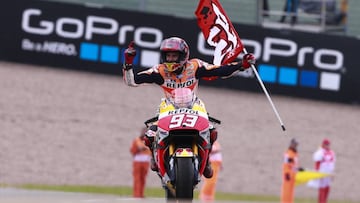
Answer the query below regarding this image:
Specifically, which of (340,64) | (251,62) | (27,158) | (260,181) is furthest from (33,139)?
(251,62)

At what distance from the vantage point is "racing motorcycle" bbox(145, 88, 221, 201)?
43.7 feet

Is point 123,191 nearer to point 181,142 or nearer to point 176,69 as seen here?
point 176,69

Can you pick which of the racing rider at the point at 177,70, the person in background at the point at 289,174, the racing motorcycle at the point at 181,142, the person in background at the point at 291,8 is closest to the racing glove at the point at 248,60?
the racing rider at the point at 177,70

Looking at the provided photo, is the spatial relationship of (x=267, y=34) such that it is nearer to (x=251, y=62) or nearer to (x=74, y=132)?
(x=74, y=132)

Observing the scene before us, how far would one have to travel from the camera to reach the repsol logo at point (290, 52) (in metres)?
30.2

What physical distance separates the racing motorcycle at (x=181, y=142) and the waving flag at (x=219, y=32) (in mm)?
1906

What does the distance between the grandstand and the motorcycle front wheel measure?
1632 cm

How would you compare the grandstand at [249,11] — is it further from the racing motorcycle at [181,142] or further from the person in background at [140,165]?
the racing motorcycle at [181,142]

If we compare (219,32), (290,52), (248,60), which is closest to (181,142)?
(248,60)

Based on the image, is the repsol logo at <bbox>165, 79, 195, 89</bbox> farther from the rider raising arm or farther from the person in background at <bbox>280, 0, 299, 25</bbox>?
the person in background at <bbox>280, 0, 299, 25</bbox>

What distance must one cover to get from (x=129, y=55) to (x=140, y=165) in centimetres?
1142

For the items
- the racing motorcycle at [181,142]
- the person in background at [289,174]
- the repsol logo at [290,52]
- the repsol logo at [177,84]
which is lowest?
the person in background at [289,174]

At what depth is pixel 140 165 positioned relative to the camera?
25406 millimetres

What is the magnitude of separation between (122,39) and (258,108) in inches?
156
